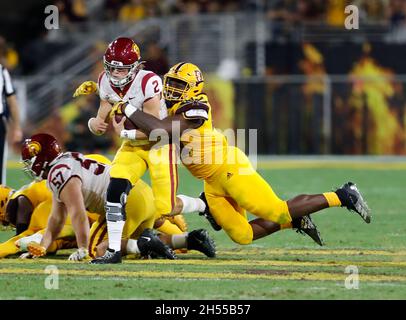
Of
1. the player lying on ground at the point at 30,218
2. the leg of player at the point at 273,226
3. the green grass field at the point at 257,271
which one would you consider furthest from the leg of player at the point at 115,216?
the leg of player at the point at 273,226

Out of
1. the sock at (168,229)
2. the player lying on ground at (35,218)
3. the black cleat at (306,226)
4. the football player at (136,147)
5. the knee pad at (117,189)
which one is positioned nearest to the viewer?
the knee pad at (117,189)

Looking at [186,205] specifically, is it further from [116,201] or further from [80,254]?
[80,254]

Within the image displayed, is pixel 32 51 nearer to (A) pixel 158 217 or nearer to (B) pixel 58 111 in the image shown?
(B) pixel 58 111

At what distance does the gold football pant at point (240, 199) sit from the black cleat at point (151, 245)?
465mm

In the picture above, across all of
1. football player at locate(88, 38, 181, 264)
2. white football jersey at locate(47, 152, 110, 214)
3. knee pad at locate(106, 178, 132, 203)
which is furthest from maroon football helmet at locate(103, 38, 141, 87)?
knee pad at locate(106, 178, 132, 203)

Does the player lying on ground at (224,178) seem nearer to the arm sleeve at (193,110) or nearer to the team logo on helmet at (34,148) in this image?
the arm sleeve at (193,110)

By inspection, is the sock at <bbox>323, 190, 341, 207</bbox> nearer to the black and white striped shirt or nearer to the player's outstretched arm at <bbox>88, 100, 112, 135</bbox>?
the player's outstretched arm at <bbox>88, 100, 112, 135</bbox>

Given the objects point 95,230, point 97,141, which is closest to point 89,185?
point 95,230

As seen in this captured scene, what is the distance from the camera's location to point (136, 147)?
7.82 m

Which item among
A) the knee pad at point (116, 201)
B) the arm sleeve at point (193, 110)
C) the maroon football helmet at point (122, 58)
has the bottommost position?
the knee pad at point (116, 201)

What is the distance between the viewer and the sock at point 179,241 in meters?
7.99

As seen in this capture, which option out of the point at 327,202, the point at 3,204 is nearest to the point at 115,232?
the point at 3,204

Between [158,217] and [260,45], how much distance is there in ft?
35.2

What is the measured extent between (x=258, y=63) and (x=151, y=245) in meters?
11.2
